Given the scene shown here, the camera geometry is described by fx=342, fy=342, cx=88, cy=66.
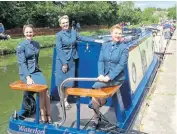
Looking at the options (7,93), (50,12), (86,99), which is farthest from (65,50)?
(50,12)

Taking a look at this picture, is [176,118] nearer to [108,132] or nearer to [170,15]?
[108,132]

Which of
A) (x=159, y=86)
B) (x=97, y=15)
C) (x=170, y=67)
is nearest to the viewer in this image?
(x=159, y=86)

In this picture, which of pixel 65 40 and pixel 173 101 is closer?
pixel 65 40

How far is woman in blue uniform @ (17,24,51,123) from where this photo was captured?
495 centimetres

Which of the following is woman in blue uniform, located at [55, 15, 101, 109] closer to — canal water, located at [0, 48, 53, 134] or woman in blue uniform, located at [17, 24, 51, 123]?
woman in blue uniform, located at [17, 24, 51, 123]

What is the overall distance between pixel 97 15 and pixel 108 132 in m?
43.1

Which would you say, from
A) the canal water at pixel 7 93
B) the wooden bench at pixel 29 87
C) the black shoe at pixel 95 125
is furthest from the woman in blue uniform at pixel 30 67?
the canal water at pixel 7 93

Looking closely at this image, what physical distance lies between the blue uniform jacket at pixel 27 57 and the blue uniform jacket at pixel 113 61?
1077 millimetres

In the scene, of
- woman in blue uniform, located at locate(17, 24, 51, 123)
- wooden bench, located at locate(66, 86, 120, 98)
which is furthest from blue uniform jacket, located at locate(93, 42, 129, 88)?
woman in blue uniform, located at locate(17, 24, 51, 123)

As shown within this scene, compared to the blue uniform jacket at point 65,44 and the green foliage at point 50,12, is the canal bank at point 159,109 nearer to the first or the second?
the blue uniform jacket at point 65,44

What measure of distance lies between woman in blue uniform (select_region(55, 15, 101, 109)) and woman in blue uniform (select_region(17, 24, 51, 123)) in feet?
1.48

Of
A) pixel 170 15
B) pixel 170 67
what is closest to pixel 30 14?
pixel 170 67

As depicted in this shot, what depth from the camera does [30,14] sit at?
1339 inches

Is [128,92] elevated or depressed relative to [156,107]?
elevated
